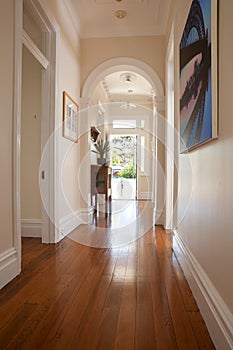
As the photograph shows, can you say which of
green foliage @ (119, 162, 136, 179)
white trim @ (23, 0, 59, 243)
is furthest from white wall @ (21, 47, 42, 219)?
green foliage @ (119, 162, 136, 179)

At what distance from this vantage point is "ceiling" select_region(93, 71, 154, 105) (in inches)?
251

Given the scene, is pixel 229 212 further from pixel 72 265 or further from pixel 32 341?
pixel 72 265

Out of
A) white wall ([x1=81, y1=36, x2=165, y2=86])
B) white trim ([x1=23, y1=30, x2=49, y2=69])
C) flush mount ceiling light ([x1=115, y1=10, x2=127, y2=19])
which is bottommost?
white trim ([x1=23, y1=30, x2=49, y2=69])

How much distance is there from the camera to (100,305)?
5.37 ft

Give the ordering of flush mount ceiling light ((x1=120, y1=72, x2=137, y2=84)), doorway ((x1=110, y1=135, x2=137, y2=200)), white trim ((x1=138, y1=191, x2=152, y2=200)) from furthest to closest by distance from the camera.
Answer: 1. doorway ((x1=110, y1=135, x2=137, y2=200))
2. white trim ((x1=138, y1=191, x2=152, y2=200))
3. flush mount ceiling light ((x1=120, y1=72, x2=137, y2=84))

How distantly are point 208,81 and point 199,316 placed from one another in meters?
1.25

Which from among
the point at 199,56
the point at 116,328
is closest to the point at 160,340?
the point at 116,328

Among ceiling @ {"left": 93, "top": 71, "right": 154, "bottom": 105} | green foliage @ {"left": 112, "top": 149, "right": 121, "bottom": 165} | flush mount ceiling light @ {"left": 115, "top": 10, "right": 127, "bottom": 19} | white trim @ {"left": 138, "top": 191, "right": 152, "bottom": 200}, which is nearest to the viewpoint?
flush mount ceiling light @ {"left": 115, "top": 10, "right": 127, "bottom": 19}

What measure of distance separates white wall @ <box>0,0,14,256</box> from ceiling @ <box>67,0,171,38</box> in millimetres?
1966

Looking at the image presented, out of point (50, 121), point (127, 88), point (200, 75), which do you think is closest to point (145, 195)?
point (127, 88)

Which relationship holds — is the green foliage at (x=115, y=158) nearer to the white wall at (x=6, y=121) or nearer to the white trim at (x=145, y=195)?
the white trim at (x=145, y=195)

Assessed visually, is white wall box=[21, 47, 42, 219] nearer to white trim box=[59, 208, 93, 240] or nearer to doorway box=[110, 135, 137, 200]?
white trim box=[59, 208, 93, 240]

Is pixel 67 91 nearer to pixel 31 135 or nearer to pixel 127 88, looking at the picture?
pixel 31 135

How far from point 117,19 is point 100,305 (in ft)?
12.4
